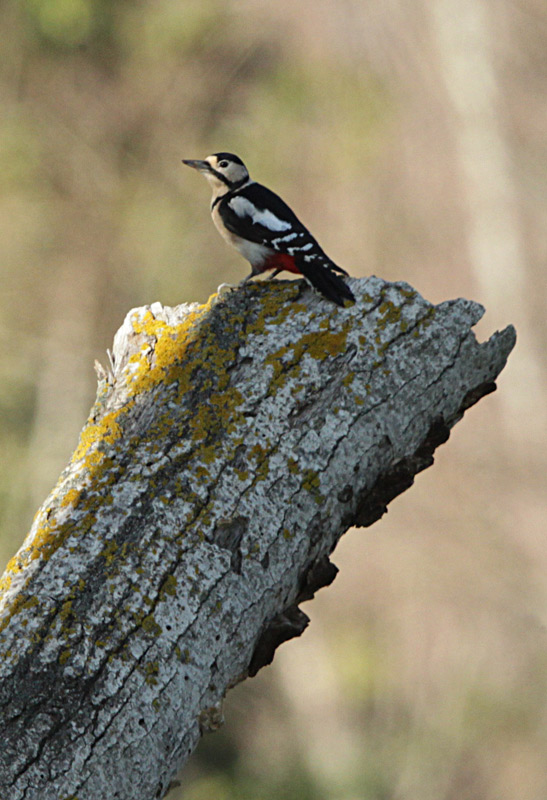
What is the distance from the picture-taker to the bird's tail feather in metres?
1.65

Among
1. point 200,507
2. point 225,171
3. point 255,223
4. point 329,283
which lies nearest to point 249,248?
point 255,223

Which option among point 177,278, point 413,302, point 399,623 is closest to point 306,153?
point 177,278

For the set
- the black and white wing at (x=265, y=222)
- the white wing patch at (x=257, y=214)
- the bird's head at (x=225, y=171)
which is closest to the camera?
the black and white wing at (x=265, y=222)

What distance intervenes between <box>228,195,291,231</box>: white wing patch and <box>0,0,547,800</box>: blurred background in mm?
3952

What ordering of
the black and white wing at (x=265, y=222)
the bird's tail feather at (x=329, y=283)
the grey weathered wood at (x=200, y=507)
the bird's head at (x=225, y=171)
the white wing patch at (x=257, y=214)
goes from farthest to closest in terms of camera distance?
1. the bird's head at (x=225, y=171)
2. the white wing patch at (x=257, y=214)
3. the black and white wing at (x=265, y=222)
4. the bird's tail feather at (x=329, y=283)
5. the grey weathered wood at (x=200, y=507)

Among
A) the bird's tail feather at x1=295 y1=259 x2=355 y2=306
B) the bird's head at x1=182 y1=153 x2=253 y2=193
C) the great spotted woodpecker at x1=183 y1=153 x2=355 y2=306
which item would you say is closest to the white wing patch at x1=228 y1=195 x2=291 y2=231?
the great spotted woodpecker at x1=183 y1=153 x2=355 y2=306

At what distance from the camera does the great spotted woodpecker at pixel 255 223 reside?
2.37m

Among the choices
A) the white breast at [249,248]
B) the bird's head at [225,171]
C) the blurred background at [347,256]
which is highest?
the blurred background at [347,256]

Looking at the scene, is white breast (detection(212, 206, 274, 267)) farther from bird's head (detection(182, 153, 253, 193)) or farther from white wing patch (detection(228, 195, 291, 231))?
bird's head (detection(182, 153, 253, 193))

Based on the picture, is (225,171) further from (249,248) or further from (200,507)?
(200,507)

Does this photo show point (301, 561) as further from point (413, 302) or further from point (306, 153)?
point (306, 153)

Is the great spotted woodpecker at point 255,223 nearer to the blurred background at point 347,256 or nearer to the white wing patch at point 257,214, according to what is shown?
the white wing patch at point 257,214

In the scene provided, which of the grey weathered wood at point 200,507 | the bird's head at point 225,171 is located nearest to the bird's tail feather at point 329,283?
the grey weathered wood at point 200,507

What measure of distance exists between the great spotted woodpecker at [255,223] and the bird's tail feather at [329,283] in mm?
168
